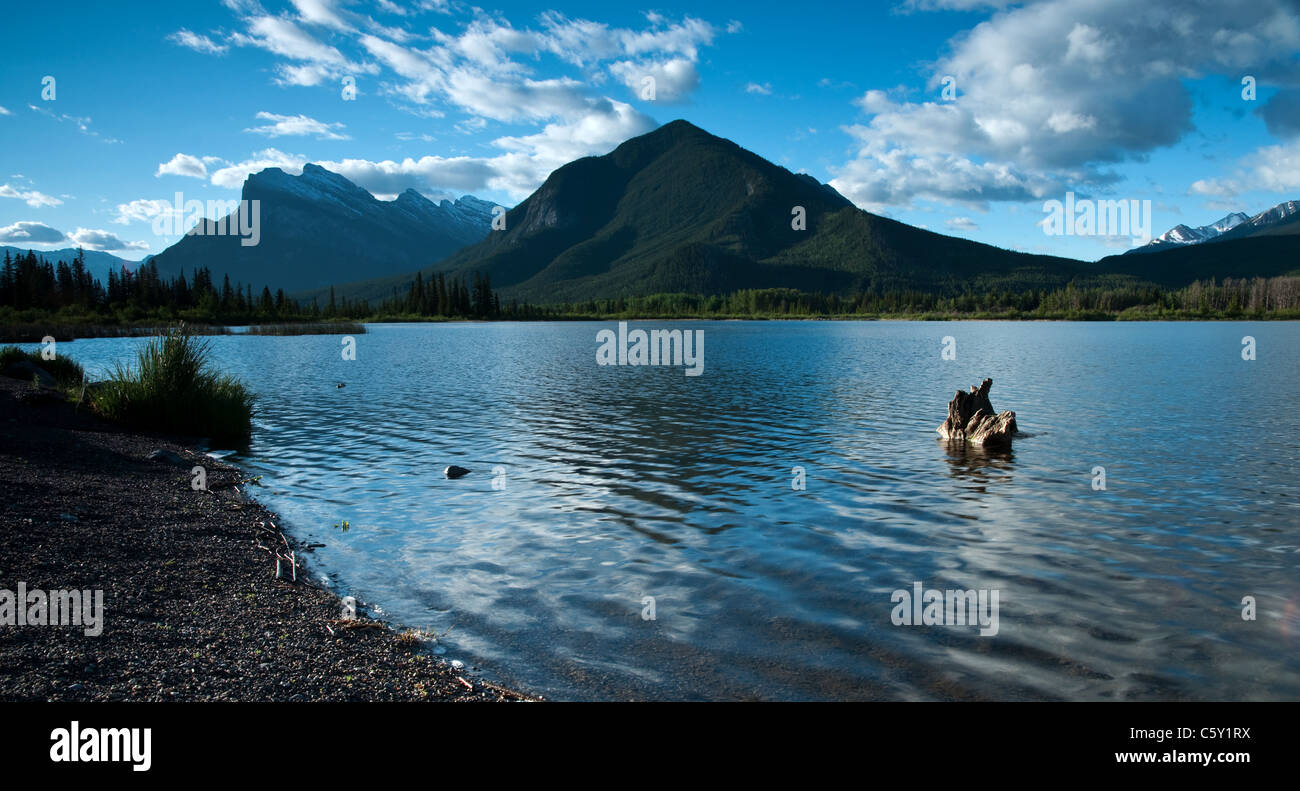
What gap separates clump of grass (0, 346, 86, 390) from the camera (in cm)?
3762

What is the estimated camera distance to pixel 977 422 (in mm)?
27734

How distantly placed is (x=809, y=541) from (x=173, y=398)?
25611 millimetres

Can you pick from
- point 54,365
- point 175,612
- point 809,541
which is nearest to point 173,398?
point 54,365

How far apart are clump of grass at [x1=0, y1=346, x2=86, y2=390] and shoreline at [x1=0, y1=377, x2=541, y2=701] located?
912 inches

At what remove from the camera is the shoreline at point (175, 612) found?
27.0ft

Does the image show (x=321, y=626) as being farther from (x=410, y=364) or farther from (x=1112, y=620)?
(x=410, y=364)

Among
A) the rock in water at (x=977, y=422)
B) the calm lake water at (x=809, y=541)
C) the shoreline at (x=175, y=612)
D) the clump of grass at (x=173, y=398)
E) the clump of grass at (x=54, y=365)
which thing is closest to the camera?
the shoreline at (x=175, y=612)

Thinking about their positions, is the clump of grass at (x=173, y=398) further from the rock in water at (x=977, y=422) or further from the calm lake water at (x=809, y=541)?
the rock in water at (x=977, y=422)

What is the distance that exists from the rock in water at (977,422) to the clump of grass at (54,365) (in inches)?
1538

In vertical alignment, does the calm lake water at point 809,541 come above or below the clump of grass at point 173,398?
below

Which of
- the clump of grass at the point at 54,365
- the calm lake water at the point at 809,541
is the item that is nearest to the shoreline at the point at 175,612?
the calm lake water at the point at 809,541

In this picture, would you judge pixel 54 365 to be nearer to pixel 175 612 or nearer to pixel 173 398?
pixel 173 398

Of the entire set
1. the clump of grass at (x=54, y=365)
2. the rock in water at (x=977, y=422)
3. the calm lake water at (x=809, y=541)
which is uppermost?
the clump of grass at (x=54, y=365)

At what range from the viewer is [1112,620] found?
11.5 meters
